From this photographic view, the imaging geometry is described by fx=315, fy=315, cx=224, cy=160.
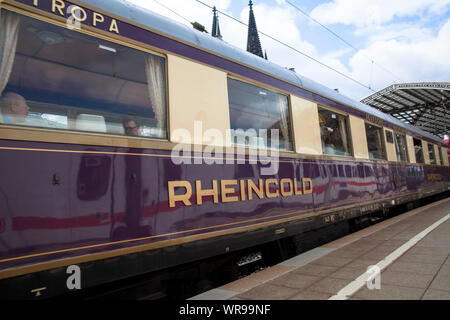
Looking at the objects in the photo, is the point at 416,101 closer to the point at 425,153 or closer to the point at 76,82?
the point at 425,153

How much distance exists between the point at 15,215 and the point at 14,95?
0.83 m

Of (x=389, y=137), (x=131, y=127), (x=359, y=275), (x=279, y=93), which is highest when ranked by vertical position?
(x=279, y=93)

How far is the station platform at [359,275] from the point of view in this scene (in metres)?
2.88

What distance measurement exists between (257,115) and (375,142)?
458 cm

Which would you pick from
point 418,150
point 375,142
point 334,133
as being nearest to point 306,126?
point 334,133

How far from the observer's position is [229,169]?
138 inches

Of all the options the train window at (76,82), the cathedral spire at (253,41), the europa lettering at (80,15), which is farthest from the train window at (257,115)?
the cathedral spire at (253,41)

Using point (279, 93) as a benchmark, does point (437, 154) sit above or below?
below

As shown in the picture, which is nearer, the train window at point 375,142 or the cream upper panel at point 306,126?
the cream upper panel at point 306,126

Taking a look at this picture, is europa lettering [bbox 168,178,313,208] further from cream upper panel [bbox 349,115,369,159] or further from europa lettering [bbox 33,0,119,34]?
cream upper panel [bbox 349,115,369,159]

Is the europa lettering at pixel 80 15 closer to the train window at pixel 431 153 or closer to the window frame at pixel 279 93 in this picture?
the window frame at pixel 279 93

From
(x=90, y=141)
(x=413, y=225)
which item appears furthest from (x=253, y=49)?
(x=90, y=141)

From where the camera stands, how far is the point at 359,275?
3371 mm
